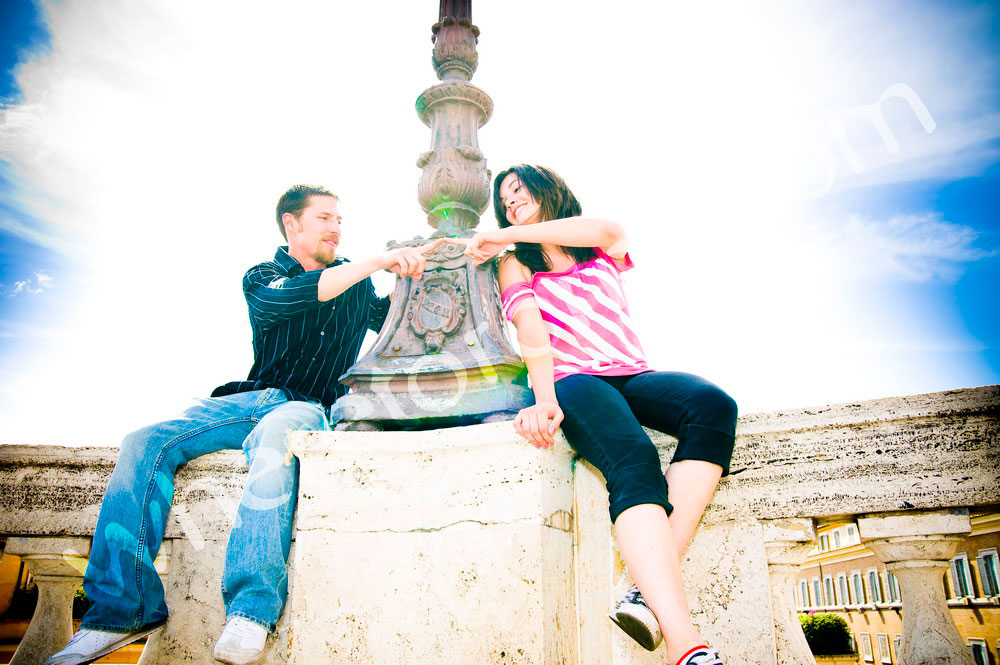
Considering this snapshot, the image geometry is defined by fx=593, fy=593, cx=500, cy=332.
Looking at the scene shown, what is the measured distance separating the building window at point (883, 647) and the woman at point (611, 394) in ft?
92.8

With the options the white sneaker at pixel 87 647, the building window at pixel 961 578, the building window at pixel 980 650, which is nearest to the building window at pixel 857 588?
the building window at pixel 961 578

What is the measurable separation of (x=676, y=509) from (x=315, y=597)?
42.9 inches

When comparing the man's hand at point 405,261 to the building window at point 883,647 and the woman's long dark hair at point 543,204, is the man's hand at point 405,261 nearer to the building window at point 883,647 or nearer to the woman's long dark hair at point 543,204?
the woman's long dark hair at point 543,204

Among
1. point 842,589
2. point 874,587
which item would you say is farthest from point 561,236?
point 842,589

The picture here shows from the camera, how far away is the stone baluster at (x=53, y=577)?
217 cm

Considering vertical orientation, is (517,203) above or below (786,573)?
above

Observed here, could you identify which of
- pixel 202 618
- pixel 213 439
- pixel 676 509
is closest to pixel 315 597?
pixel 202 618

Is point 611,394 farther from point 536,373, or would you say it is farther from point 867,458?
point 867,458

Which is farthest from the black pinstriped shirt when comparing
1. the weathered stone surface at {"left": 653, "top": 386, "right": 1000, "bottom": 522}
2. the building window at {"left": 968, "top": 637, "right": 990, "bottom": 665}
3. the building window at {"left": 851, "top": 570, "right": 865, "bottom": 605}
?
the building window at {"left": 851, "top": 570, "right": 865, "bottom": 605}

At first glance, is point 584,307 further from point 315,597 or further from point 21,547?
point 21,547

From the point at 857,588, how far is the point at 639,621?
102 feet

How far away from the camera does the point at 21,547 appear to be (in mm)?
2229

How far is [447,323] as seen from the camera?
225 centimetres

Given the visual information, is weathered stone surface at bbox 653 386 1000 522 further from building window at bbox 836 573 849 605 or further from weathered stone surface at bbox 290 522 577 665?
building window at bbox 836 573 849 605
